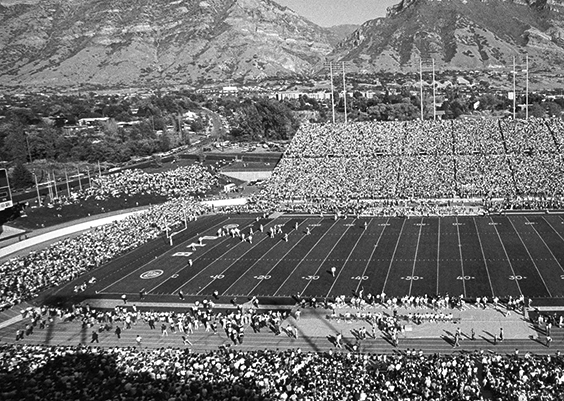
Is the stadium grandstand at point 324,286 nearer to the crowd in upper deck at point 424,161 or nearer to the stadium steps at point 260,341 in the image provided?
the stadium steps at point 260,341

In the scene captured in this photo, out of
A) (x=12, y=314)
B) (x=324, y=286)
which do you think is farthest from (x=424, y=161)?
(x=12, y=314)

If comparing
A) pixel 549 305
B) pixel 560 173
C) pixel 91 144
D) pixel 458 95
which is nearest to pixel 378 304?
pixel 549 305

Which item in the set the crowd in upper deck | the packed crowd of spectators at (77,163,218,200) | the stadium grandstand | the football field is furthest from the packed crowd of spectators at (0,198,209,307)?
the crowd in upper deck

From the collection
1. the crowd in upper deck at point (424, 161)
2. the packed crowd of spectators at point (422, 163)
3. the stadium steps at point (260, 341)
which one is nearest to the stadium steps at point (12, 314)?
the stadium steps at point (260, 341)

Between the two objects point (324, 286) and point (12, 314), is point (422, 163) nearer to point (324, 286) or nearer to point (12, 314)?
point (324, 286)

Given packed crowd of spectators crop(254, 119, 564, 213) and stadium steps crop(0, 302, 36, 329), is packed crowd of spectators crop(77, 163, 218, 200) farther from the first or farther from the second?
stadium steps crop(0, 302, 36, 329)

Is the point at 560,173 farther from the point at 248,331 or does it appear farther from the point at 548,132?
the point at 248,331
